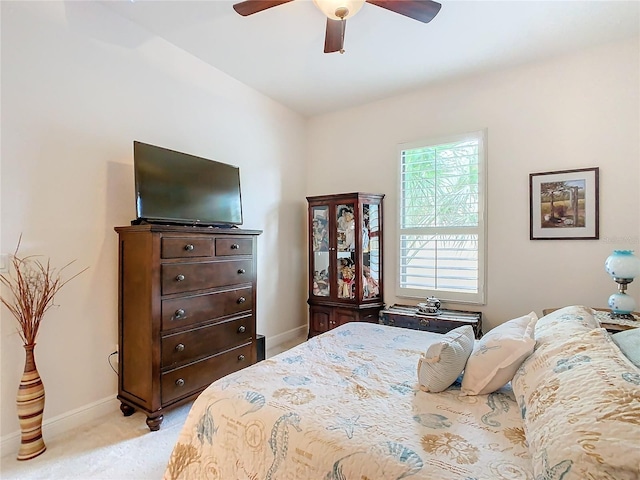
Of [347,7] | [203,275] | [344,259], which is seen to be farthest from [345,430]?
[344,259]

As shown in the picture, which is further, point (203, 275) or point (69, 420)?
point (203, 275)

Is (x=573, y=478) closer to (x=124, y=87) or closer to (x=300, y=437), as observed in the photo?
(x=300, y=437)

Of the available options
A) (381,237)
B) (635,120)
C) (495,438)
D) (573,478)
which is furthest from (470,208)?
(573,478)

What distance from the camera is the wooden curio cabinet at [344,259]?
11.7 ft

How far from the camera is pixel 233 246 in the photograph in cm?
264

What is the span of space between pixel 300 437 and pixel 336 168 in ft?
11.6

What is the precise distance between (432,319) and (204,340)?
203cm

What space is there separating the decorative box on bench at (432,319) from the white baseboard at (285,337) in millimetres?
1313

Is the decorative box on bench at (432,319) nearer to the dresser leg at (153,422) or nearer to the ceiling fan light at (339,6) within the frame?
the dresser leg at (153,422)

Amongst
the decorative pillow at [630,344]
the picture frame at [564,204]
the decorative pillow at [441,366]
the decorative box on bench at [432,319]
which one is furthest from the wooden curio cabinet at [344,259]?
the decorative pillow at [630,344]

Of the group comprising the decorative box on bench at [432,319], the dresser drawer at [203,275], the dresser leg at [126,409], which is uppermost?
the dresser drawer at [203,275]

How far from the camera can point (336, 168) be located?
4.19 m

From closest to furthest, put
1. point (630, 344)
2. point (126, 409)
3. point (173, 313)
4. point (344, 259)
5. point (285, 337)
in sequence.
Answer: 1. point (630, 344)
2. point (173, 313)
3. point (126, 409)
4. point (344, 259)
5. point (285, 337)

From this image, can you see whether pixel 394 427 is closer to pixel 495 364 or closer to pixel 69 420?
pixel 495 364
